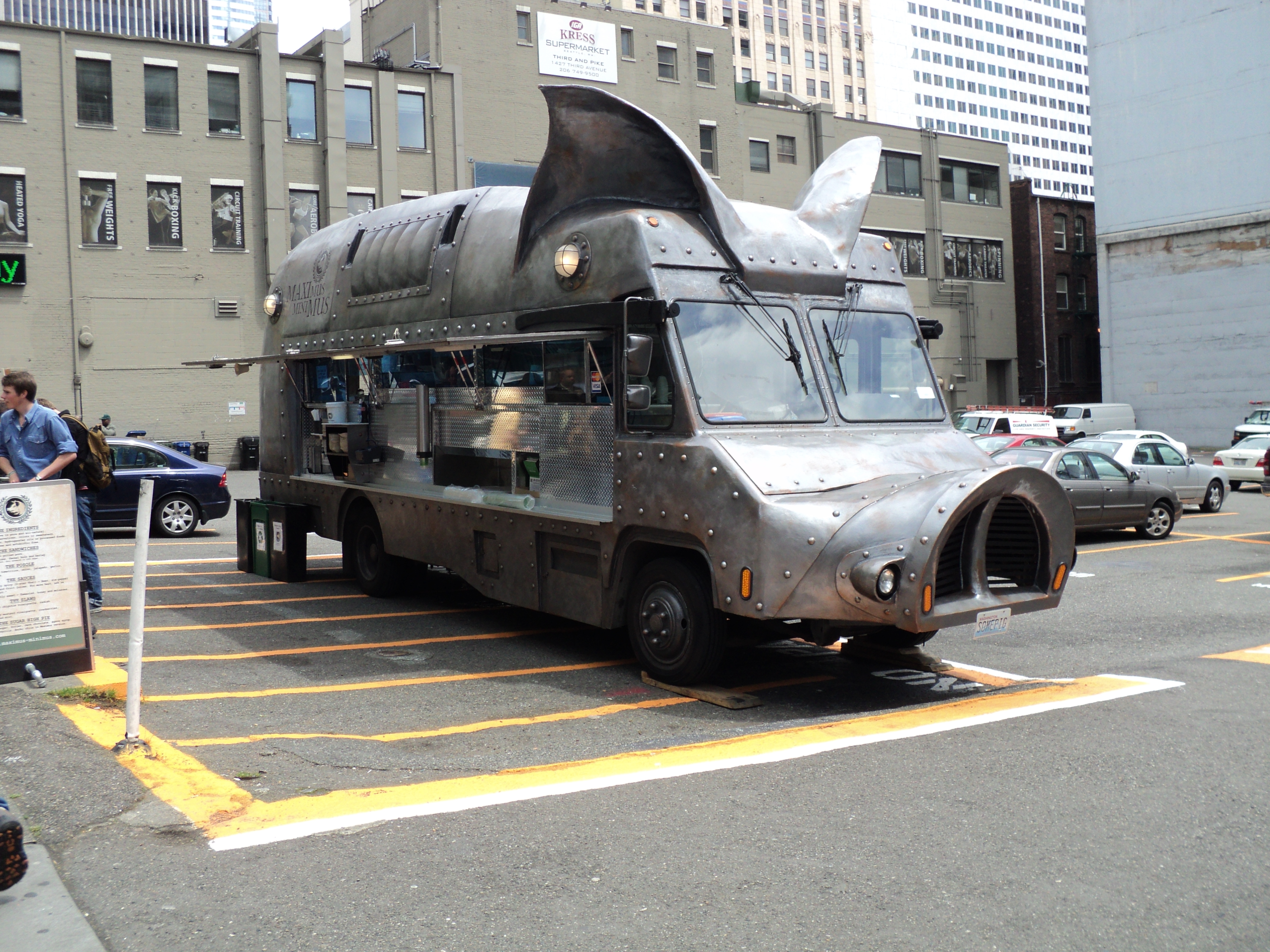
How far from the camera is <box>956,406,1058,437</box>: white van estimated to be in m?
31.1

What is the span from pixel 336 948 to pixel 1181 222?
4930 centimetres

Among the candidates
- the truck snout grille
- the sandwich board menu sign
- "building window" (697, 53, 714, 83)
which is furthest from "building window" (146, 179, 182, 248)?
the truck snout grille

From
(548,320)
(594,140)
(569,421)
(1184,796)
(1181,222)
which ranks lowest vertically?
(1184,796)

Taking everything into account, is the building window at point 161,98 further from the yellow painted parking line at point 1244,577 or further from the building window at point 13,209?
the yellow painted parking line at point 1244,577

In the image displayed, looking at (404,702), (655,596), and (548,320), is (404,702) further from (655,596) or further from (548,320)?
(548,320)

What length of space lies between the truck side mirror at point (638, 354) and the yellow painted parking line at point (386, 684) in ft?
7.75

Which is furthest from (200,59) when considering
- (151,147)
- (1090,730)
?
(1090,730)

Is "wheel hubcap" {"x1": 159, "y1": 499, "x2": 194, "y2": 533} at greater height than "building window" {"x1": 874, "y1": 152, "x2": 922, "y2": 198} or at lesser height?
lesser

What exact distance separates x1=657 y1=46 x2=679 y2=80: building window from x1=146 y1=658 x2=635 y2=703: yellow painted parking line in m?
43.8

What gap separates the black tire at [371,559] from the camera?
1141cm

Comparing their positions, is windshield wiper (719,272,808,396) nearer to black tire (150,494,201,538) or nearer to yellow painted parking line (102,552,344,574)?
yellow painted parking line (102,552,344,574)

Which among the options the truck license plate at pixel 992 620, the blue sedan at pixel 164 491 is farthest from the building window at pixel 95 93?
the truck license plate at pixel 992 620

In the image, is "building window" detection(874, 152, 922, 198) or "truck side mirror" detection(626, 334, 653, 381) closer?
"truck side mirror" detection(626, 334, 653, 381)

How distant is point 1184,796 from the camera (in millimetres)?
5430
